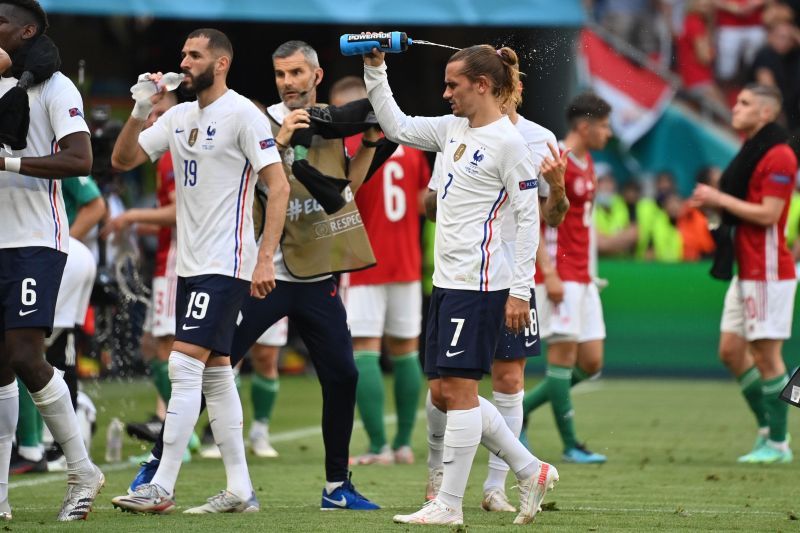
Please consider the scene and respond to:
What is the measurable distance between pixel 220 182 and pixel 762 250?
4.91 m

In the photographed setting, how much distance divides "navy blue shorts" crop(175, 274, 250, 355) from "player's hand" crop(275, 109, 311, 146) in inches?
30.6

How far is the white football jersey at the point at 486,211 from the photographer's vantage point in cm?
680

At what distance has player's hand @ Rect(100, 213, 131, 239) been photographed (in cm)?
1005

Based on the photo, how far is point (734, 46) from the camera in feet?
69.5

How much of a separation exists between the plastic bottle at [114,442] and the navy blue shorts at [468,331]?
3.88 m

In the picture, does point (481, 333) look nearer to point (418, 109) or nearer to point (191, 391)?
point (191, 391)

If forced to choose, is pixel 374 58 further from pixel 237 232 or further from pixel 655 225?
pixel 655 225

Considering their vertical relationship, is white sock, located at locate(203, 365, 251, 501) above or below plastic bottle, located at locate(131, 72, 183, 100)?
below

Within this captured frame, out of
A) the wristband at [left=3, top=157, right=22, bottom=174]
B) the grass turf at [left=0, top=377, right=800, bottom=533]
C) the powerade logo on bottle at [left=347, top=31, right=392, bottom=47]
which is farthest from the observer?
the powerade logo on bottle at [left=347, top=31, right=392, bottom=47]

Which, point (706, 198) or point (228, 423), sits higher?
point (706, 198)

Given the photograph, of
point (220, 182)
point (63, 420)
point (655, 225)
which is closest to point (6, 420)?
point (63, 420)

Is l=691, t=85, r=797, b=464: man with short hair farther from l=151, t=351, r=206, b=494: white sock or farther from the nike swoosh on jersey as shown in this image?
l=151, t=351, r=206, b=494: white sock

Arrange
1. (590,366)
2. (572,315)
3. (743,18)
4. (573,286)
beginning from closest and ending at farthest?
(572,315)
(573,286)
(590,366)
(743,18)

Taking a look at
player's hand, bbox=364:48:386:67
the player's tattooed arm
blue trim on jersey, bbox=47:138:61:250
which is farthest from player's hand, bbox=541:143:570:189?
blue trim on jersey, bbox=47:138:61:250
